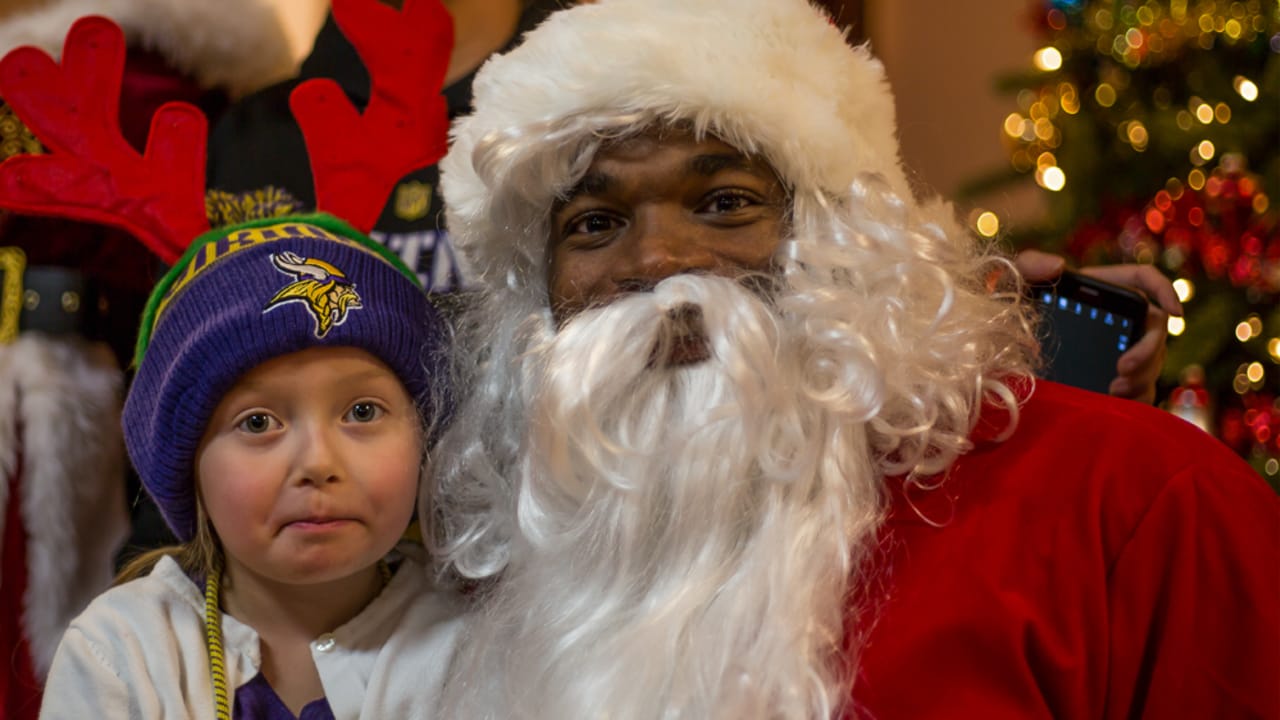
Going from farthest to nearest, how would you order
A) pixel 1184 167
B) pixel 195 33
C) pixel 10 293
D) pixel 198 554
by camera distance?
pixel 1184 167 → pixel 195 33 → pixel 10 293 → pixel 198 554

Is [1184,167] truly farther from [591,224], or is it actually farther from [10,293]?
[10,293]

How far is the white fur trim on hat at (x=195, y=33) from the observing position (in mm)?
1874

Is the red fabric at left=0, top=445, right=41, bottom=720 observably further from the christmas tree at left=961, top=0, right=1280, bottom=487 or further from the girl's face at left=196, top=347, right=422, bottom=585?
the christmas tree at left=961, top=0, right=1280, bottom=487

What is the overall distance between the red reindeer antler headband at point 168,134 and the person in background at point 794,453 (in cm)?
26

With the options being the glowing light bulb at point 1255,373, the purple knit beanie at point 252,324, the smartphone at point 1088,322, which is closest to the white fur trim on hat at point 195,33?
the purple knit beanie at point 252,324

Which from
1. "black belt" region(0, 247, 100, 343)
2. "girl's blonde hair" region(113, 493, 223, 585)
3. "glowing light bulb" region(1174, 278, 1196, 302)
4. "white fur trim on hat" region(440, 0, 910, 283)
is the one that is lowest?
"glowing light bulb" region(1174, 278, 1196, 302)

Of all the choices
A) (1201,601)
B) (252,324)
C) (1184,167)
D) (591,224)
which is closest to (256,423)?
(252,324)

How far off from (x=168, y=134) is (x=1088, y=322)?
1205 mm

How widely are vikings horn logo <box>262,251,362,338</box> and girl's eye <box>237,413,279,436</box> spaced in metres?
0.11

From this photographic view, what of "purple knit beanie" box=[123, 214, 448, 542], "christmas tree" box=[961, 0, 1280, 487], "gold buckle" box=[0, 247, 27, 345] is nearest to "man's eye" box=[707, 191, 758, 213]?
"purple knit beanie" box=[123, 214, 448, 542]

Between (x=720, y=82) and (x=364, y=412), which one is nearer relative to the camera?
(x=720, y=82)

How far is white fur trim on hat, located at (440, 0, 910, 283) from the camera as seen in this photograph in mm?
1279

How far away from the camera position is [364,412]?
1.39 meters

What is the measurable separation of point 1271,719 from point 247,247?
1.16m
